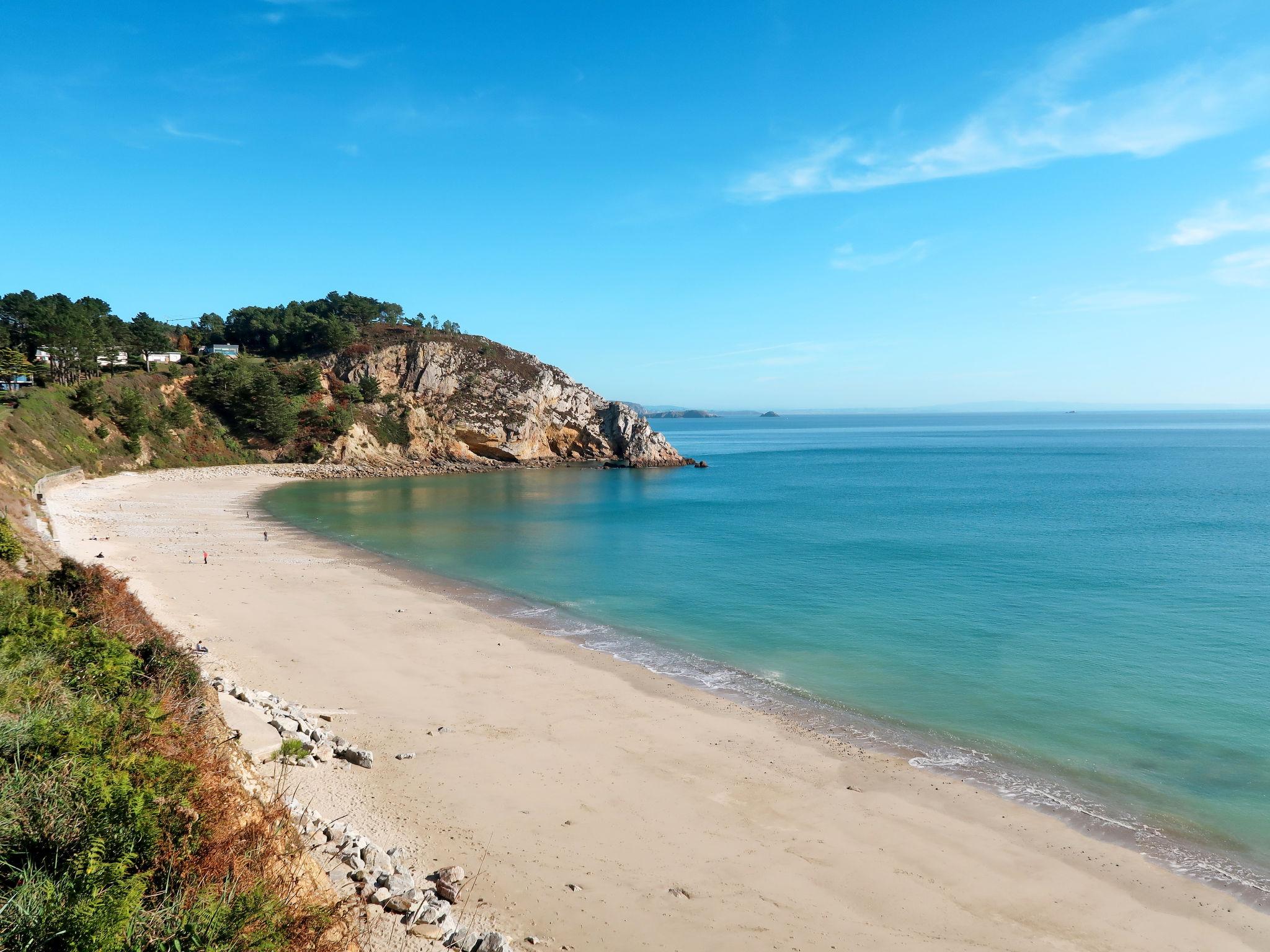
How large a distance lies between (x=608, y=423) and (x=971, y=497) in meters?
52.6

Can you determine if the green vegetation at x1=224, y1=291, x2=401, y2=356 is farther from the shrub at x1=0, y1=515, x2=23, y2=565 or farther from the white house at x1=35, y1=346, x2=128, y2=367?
the shrub at x1=0, y1=515, x2=23, y2=565

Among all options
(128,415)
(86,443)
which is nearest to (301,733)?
(86,443)

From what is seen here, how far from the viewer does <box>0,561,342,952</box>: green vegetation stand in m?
5.74

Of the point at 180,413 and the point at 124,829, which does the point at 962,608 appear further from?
the point at 180,413

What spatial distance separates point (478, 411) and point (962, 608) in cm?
7619

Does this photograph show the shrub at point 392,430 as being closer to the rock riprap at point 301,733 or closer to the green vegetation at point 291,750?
the rock riprap at point 301,733

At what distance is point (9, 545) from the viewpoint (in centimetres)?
1833

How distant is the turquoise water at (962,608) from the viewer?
1631 centimetres

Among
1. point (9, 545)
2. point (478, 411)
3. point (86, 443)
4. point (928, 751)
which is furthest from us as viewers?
point (478, 411)

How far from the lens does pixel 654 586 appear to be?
32.9m

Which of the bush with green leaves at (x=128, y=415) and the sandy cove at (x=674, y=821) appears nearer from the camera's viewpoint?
the sandy cove at (x=674, y=821)

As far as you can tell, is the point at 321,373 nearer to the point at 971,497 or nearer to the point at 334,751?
the point at 971,497

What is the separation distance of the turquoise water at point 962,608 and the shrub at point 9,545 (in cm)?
1568

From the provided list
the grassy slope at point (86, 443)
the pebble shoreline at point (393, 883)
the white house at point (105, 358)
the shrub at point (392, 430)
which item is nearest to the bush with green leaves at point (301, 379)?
the shrub at point (392, 430)
